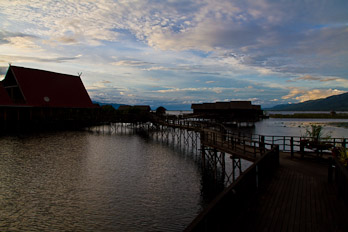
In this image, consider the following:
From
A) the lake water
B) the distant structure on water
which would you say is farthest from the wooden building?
the lake water

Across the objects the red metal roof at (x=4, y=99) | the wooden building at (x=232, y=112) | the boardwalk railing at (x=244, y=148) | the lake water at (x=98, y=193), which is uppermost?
the red metal roof at (x=4, y=99)

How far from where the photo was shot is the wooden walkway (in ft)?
18.9

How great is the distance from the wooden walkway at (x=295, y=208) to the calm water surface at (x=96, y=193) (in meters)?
5.39

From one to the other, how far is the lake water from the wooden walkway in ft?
17.6

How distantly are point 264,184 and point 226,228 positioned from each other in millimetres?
4378

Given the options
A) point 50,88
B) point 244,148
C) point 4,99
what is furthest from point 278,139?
point 50,88

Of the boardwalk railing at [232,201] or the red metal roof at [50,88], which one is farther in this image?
the red metal roof at [50,88]

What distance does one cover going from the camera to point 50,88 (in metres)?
60.2

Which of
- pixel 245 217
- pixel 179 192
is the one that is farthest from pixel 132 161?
pixel 245 217

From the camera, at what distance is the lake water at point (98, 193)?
11594 millimetres

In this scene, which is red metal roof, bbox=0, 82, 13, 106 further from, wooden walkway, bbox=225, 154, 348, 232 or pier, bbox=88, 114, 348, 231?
wooden walkway, bbox=225, 154, 348, 232

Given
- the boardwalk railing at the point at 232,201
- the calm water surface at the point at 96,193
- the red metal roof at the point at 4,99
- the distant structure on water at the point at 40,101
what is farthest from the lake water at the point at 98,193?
the distant structure on water at the point at 40,101

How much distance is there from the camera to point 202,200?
14680 millimetres

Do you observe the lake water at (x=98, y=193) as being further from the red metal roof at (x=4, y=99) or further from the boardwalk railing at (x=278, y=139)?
the red metal roof at (x=4, y=99)
